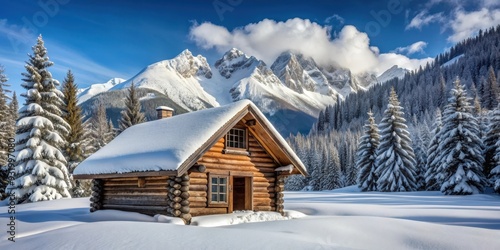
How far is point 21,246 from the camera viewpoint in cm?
1031

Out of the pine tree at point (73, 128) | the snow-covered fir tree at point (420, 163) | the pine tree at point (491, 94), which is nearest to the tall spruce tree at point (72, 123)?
the pine tree at point (73, 128)

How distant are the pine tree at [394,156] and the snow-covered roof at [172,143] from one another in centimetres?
2703

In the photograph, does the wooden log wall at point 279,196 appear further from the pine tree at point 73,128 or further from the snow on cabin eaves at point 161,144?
the pine tree at point 73,128

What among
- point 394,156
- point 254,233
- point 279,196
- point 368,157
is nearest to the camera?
point 254,233

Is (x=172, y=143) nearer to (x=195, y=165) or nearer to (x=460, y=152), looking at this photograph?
(x=195, y=165)

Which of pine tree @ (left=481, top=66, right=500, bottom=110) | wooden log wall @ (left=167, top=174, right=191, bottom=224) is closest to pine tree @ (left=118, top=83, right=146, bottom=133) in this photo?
wooden log wall @ (left=167, top=174, right=191, bottom=224)

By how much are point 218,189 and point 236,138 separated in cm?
248

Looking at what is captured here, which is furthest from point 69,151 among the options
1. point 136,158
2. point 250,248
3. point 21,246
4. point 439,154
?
point 439,154

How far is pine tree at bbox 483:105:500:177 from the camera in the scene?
35625mm

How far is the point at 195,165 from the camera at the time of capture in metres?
15.5

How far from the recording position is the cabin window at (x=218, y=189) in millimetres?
16906

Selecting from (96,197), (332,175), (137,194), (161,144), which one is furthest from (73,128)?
(332,175)

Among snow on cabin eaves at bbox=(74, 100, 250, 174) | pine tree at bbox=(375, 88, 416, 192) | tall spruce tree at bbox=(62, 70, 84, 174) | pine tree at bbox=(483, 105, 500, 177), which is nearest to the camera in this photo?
snow on cabin eaves at bbox=(74, 100, 250, 174)

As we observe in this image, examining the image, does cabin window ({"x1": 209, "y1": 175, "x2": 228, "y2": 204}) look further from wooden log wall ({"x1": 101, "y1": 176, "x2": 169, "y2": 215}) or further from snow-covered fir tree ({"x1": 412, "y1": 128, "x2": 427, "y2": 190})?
snow-covered fir tree ({"x1": 412, "y1": 128, "x2": 427, "y2": 190})
